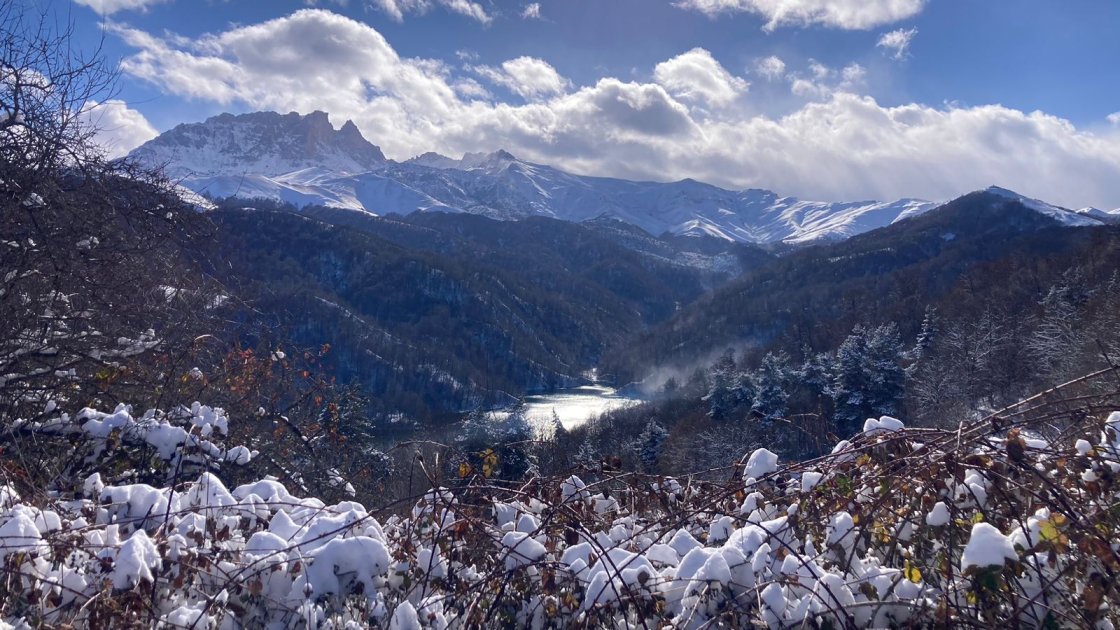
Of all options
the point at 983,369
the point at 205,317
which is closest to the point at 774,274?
the point at 983,369

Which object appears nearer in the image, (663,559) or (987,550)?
(987,550)

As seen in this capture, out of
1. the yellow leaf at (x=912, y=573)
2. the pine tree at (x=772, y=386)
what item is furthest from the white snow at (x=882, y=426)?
the pine tree at (x=772, y=386)

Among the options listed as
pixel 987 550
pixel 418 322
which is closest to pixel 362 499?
pixel 987 550

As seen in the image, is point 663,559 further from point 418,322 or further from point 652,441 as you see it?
point 418,322

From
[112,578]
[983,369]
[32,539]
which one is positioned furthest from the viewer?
[983,369]

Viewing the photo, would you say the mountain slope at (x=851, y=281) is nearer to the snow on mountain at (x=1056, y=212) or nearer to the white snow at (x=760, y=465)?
the snow on mountain at (x=1056, y=212)

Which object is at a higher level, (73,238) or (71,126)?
(71,126)

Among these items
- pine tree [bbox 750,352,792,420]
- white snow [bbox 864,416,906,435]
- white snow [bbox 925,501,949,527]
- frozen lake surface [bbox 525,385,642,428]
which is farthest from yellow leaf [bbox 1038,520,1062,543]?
frozen lake surface [bbox 525,385,642,428]

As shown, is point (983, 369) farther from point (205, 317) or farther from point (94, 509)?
point (94, 509)

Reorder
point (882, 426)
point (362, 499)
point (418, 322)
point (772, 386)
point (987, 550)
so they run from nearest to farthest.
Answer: point (987, 550), point (882, 426), point (362, 499), point (772, 386), point (418, 322)
